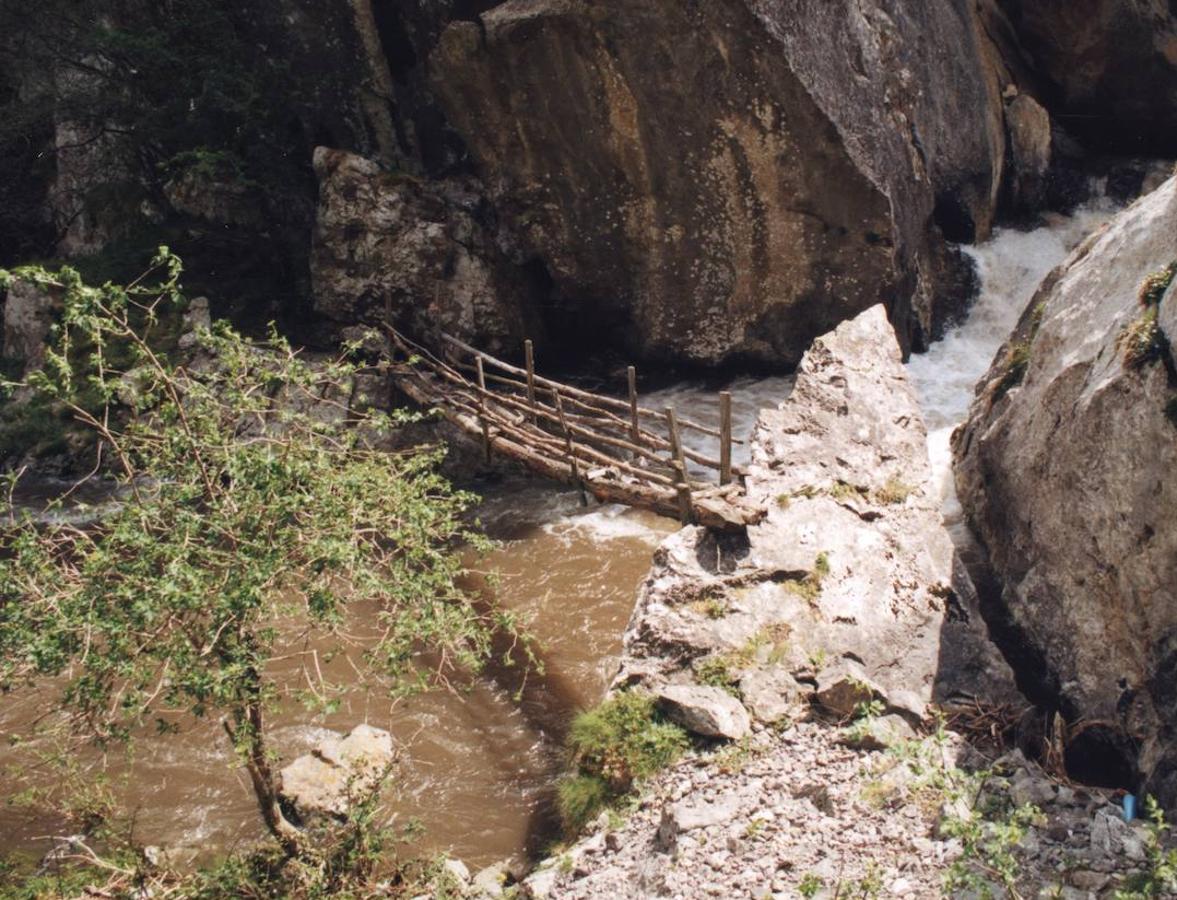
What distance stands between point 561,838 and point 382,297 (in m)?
10.2

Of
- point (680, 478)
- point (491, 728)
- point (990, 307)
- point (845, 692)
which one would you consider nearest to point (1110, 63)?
point (990, 307)

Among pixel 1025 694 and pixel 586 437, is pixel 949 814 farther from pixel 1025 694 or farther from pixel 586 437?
pixel 586 437

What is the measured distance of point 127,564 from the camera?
5.69 meters

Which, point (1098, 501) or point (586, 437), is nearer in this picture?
point (1098, 501)

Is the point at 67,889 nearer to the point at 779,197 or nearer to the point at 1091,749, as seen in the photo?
the point at 1091,749

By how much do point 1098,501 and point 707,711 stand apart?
9.80 feet

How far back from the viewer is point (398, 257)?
14875 millimetres

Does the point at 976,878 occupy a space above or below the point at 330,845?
above

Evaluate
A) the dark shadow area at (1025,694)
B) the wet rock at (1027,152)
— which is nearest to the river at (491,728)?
the dark shadow area at (1025,694)

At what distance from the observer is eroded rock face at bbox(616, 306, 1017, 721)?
675 cm

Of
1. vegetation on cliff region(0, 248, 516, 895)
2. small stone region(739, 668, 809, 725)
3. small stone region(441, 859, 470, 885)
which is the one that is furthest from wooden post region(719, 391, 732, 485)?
small stone region(441, 859, 470, 885)

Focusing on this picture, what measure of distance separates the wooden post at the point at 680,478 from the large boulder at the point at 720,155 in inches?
225

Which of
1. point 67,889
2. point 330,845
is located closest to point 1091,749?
point 330,845

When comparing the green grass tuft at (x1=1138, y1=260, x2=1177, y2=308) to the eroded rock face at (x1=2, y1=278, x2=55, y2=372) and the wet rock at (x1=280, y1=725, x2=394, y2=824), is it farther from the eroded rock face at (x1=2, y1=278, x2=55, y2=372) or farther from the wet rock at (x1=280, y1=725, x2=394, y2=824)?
the eroded rock face at (x1=2, y1=278, x2=55, y2=372)
